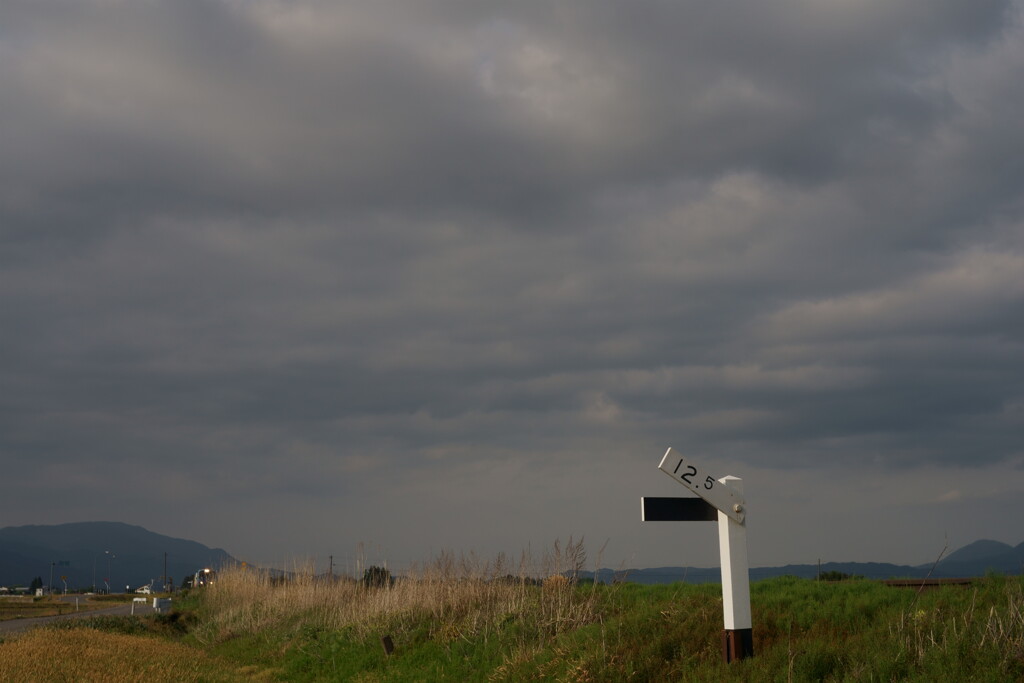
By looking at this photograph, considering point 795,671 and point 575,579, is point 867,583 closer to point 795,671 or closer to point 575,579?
point 575,579

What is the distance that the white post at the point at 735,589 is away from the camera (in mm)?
11250

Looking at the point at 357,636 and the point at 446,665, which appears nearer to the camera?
the point at 446,665

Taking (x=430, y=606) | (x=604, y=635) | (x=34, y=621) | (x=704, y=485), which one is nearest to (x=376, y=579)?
(x=430, y=606)

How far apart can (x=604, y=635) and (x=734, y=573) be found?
9.91ft

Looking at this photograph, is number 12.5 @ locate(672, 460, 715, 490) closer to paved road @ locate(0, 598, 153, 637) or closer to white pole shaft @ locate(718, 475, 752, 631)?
white pole shaft @ locate(718, 475, 752, 631)

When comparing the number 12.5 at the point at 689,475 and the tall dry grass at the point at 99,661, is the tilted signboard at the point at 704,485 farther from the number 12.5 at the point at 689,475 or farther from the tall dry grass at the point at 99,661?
the tall dry grass at the point at 99,661

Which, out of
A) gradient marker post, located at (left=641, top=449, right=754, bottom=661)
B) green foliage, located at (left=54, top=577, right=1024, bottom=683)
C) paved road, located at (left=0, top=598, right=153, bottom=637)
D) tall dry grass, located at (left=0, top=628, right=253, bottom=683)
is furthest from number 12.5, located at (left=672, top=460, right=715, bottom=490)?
paved road, located at (left=0, top=598, right=153, bottom=637)

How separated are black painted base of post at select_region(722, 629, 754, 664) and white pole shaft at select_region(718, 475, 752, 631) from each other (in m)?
0.06

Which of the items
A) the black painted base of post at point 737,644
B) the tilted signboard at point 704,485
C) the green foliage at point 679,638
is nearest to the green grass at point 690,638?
the green foliage at point 679,638

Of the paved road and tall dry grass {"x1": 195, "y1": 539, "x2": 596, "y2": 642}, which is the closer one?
tall dry grass {"x1": 195, "y1": 539, "x2": 596, "y2": 642}

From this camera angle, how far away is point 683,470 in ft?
37.0

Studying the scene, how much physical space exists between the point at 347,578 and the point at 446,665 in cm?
1525

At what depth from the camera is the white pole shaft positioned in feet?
37.1

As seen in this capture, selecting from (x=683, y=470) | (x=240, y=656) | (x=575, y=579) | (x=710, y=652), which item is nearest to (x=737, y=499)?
(x=683, y=470)
